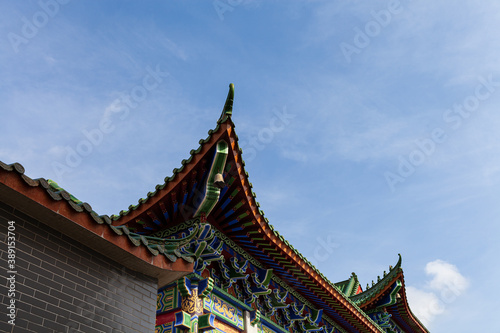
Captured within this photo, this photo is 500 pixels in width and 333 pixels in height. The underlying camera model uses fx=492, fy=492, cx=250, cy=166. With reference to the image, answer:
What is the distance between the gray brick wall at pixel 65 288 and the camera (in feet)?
13.6

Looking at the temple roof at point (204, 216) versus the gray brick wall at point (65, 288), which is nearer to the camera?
the gray brick wall at point (65, 288)

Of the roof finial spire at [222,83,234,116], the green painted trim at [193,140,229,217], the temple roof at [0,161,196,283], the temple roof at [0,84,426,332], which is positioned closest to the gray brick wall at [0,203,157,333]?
the temple roof at [0,161,196,283]

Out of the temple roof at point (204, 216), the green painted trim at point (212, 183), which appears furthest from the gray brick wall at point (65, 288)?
the green painted trim at point (212, 183)

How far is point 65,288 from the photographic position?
4.56 m

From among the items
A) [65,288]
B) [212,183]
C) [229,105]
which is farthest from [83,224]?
[229,105]

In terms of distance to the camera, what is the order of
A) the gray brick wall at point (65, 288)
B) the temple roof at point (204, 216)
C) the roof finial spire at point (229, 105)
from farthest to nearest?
the roof finial spire at point (229, 105) → the temple roof at point (204, 216) → the gray brick wall at point (65, 288)

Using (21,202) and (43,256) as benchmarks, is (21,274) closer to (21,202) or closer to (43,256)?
(43,256)

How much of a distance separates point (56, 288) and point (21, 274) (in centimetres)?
37

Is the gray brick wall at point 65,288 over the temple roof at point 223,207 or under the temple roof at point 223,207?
under

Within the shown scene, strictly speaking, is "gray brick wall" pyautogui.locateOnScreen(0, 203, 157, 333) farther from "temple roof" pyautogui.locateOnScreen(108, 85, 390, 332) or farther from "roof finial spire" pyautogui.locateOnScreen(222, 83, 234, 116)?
"roof finial spire" pyautogui.locateOnScreen(222, 83, 234, 116)

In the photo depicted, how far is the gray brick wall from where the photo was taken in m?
4.16

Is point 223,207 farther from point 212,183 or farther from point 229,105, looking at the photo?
point 229,105

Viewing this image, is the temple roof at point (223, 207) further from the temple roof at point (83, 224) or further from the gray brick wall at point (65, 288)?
the gray brick wall at point (65, 288)

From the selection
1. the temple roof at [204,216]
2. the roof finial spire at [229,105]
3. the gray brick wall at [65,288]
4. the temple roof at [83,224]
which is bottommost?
the gray brick wall at [65,288]
